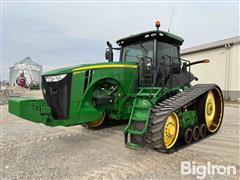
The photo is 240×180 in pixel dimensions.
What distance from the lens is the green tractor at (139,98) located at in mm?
3684

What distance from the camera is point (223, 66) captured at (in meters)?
15.8

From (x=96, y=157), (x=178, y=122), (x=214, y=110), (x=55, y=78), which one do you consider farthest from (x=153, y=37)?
(x=96, y=157)

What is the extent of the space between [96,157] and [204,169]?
184 centimetres

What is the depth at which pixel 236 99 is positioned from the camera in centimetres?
1494

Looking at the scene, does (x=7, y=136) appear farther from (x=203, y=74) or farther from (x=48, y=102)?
(x=203, y=74)

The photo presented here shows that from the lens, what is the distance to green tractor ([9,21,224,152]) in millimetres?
3684

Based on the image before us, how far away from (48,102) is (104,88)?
3.95 ft

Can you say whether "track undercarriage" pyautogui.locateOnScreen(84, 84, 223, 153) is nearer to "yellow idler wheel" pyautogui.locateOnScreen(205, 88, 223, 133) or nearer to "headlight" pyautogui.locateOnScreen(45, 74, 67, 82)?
"yellow idler wheel" pyautogui.locateOnScreen(205, 88, 223, 133)

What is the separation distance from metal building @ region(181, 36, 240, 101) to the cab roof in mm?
11502

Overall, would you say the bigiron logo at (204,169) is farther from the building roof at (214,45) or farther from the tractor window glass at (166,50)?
the building roof at (214,45)

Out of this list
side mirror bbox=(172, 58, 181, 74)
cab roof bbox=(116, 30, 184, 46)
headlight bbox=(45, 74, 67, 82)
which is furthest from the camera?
side mirror bbox=(172, 58, 181, 74)

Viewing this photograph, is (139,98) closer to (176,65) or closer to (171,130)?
(171,130)

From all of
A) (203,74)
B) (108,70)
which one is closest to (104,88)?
(108,70)

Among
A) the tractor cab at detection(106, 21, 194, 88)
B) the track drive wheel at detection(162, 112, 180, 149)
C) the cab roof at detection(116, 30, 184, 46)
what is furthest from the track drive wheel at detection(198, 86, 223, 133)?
the cab roof at detection(116, 30, 184, 46)
